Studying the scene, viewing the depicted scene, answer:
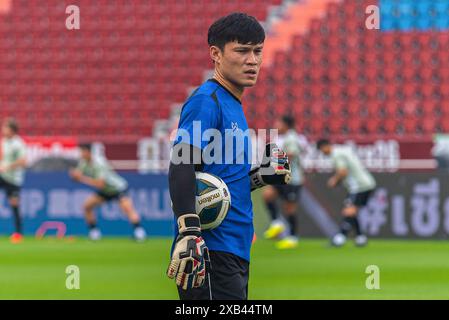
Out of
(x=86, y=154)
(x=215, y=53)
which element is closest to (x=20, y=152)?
(x=86, y=154)

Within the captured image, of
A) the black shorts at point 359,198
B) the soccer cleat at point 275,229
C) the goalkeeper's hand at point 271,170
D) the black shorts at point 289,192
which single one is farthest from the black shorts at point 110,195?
the goalkeeper's hand at point 271,170

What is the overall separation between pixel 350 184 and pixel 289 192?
105 cm

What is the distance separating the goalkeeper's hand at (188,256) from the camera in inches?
180

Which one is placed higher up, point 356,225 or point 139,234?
point 356,225

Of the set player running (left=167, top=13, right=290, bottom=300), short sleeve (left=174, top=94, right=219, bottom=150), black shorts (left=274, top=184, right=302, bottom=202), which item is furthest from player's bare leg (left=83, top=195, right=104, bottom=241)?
short sleeve (left=174, top=94, right=219, bottom=150)

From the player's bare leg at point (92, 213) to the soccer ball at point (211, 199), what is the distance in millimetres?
13140

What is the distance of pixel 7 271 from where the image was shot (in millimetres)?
12719

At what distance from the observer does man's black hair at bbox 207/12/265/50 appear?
16.3 feet

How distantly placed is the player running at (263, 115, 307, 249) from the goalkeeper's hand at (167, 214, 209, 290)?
11689 mm

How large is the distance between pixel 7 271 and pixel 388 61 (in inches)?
459

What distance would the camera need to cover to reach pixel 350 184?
55.4 ft

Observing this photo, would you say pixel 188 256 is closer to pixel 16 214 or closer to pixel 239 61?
pixel 239 61
